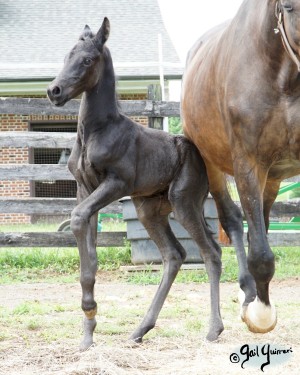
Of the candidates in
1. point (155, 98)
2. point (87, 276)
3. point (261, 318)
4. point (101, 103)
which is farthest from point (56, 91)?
point (155, 98)

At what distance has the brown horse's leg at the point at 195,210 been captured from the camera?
530 centimetres

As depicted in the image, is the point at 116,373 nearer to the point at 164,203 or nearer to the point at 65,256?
the point at 164,203

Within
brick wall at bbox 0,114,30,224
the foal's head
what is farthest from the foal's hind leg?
brick wall at bbox 0,114,30,224

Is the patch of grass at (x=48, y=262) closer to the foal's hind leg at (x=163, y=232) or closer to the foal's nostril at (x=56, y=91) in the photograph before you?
the foal's hind leg at (x=163, y=232)

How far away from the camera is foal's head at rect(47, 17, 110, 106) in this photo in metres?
4.69

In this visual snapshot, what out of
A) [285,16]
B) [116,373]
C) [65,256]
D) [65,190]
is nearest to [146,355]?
[116,373]

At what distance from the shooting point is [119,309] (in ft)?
21.1

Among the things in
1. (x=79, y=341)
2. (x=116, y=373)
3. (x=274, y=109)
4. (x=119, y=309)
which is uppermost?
(x=274, y=109)

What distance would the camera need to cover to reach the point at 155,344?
493cm

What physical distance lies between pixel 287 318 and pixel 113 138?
2144mm

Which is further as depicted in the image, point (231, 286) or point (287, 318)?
point (231, 286)

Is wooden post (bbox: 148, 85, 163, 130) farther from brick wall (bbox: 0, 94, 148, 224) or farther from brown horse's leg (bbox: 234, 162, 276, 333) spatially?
brick wall (bbox: 0, 94, 148, 224)

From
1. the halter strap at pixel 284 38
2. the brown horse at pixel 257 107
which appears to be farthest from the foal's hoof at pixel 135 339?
the halter strap at pixel 284 38

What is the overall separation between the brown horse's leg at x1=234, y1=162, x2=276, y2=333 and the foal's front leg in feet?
3.15
